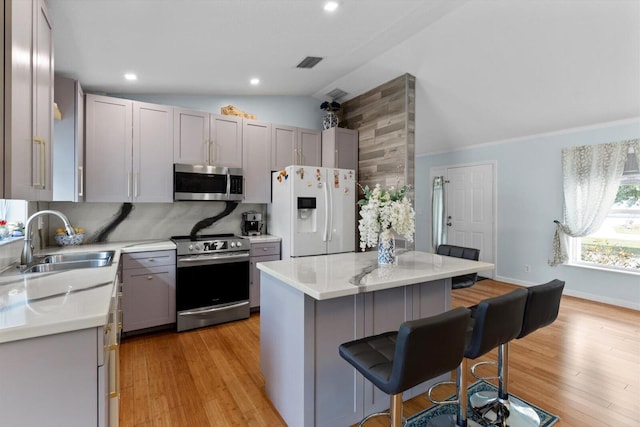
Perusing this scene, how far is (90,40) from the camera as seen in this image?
90.7 inches

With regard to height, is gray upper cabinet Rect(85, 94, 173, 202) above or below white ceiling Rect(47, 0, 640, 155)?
below

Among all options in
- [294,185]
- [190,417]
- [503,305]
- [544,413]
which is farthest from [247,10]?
[544,413]

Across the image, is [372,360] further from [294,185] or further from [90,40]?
[90,40]

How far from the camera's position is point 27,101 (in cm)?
138

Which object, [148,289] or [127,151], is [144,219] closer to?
[127,151]

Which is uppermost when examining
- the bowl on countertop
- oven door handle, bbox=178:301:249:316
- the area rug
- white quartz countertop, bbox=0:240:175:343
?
the bowl on countertop

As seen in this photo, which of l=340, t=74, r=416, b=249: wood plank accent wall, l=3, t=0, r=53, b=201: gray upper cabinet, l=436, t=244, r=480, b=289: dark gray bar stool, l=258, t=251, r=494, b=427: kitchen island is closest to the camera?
l=3, t=0, r=53, b=201: gray upper cabinet

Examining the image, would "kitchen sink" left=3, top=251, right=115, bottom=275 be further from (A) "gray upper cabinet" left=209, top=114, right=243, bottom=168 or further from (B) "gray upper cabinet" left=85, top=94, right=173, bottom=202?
(A) "gray upper cabinet" left=209, top=114, right=243, bottom=168

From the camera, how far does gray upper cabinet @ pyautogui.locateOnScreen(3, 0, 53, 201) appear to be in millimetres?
1188

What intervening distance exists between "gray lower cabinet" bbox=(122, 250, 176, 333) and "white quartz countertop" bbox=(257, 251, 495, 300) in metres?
1.65

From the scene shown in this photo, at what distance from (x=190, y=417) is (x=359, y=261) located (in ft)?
4.79

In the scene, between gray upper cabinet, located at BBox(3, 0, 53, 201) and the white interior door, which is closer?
gray upper cabinet, located at BBox(3, 0, 53, 201)

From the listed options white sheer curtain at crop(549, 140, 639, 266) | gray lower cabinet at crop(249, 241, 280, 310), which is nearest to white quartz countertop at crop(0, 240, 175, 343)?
gray lower cabinet at crop(249, 241, 280, 310)

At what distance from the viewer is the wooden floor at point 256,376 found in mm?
1957
